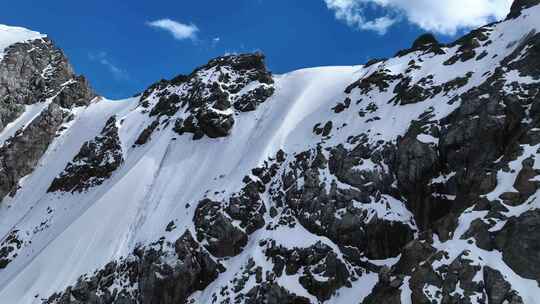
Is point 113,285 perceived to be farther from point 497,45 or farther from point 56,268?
point 497,45

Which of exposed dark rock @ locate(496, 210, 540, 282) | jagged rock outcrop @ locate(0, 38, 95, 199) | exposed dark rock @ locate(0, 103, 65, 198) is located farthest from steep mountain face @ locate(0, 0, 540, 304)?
jagged rock outcrop @ locate(0, 38, 95, 199)

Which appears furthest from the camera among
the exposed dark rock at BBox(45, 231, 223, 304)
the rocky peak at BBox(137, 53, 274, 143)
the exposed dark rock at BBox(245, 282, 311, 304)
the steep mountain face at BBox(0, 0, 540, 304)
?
the rocky peak at BBox(137, 53, 274, 143)

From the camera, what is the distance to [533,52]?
126 feet

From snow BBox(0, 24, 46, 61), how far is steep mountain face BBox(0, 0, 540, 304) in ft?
111

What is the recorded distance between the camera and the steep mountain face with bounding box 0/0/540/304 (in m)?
28.7

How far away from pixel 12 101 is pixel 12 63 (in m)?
7.29

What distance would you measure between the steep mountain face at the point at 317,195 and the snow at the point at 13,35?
33933mm

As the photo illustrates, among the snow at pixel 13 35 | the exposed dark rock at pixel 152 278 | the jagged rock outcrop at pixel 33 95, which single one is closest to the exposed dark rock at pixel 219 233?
the exposed dark rock at pixel 152 278

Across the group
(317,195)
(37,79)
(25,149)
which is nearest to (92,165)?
(25,149)

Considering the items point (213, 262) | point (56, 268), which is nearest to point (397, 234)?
point (213, 262)

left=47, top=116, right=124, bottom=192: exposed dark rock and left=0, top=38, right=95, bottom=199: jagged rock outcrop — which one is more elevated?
left=0, top=38, right=95, bottom=199: jagged rock outcrop

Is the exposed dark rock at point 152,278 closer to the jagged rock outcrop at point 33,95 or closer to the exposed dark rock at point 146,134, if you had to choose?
the exposed dark rock at point 146,134

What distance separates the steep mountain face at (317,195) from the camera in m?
28.7

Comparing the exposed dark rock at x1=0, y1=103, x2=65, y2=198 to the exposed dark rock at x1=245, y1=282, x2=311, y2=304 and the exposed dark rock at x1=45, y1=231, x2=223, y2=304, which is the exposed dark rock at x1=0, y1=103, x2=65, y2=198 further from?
the exposed dark rock at x1=245, y1=282, x2=311, y2=304
